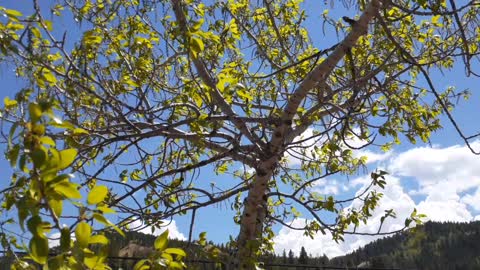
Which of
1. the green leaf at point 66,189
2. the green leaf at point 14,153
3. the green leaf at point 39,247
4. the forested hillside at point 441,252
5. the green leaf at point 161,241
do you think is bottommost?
the green leaf at point 39,247

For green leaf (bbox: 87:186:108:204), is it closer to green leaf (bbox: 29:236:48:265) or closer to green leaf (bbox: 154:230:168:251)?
green leaf (bbox: 29:236:48:265)

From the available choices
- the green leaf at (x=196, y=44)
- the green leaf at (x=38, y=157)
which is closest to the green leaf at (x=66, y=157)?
the green leaf at (x=38, y=157)

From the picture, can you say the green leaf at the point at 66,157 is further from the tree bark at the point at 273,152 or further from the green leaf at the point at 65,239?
the tree bark at the point at 273,152

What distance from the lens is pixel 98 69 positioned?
4.47m

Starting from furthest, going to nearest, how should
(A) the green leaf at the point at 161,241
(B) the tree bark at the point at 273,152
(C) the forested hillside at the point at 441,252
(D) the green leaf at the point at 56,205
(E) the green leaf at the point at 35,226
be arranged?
(C) the forested hillside at the point at 441,252 → (B) the tree bark at the point at 273,152 → (A) the green leaf at the point at 161,241 → (D) the green leaf at the point at 56,205 → (E) the green leaf at the point at 35,226

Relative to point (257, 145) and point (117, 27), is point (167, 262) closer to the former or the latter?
point (257, 145)

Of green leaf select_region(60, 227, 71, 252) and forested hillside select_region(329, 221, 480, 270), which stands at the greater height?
forested hillside select_region(329, 221, 480, 270)

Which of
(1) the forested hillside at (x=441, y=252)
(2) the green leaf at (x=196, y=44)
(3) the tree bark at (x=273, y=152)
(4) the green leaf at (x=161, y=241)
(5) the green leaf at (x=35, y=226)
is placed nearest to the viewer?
(5) the green leaf at (x=35, y=226)

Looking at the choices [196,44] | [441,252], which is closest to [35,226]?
[196,44]

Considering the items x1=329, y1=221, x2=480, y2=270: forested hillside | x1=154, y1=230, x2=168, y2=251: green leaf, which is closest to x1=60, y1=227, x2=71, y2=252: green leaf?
x1=154, y1=230, x2=168, y2=251: green leaf

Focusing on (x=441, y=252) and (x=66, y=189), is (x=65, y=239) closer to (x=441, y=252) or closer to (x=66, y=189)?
(x=66, y=189)

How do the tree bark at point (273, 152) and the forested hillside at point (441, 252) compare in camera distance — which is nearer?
the tree bark at point (273, 152)

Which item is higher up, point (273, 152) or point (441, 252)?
point (441, 252)

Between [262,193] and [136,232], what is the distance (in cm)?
109
